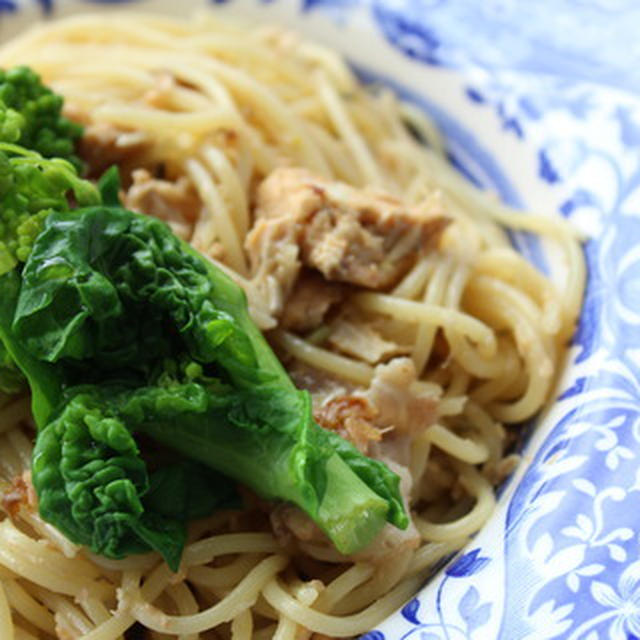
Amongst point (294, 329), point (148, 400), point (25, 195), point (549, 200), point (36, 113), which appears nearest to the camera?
point (148, 400)

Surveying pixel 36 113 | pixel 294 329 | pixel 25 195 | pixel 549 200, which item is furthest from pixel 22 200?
pixel 549 200

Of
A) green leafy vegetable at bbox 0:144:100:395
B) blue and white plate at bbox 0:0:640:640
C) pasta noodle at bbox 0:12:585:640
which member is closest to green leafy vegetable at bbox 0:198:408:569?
green leafy vegetable at bbox 0:144:100:395

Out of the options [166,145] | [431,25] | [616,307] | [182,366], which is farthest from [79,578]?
[431,25]

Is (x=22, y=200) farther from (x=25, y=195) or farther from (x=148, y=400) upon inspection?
(x=148, y=400)

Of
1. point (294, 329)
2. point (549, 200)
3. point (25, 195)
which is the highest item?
point (25, 195)

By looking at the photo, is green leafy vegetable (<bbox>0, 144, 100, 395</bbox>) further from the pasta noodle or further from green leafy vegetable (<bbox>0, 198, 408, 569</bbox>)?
the pasta noodle
